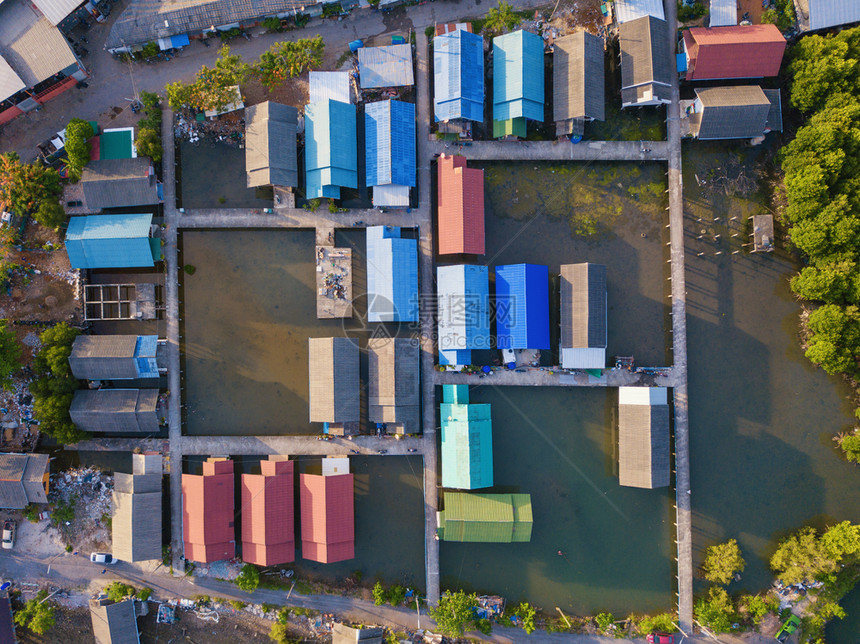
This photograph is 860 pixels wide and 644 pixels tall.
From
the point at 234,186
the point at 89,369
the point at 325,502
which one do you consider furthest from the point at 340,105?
the point at 325,502

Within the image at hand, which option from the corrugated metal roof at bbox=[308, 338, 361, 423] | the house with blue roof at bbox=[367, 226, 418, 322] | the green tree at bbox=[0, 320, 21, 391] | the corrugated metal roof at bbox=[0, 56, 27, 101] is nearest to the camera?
the green tree at bbox=[0, 320, 21, 391]

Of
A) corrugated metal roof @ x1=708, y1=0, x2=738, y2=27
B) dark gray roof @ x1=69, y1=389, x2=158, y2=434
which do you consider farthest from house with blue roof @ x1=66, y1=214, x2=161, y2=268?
corrugated metal roof @ x1=708, y1=0, x2=738, y2=27

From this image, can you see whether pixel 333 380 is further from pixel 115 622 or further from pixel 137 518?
pixel 115 622

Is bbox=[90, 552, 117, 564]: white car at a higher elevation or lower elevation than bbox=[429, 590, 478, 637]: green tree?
higher

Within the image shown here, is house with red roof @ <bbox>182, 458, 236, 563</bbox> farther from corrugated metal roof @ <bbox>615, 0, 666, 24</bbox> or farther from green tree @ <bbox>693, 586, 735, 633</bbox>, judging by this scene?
corrugated metal roof @ <bbox>615, 0, 666, 24</bbox>

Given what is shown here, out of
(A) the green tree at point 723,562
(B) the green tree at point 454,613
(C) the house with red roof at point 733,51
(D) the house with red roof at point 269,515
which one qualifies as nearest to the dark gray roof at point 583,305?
(C) the house with red roof at point 733,51

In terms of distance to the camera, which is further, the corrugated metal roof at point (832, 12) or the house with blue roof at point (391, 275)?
the house with blue roof at point (391, 275)

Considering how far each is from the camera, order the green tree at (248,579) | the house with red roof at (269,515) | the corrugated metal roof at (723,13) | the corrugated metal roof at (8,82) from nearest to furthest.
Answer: the corrugated metal roof at (8,82) < the house with red roof at (269,515) < the green tree at (248,579) < the corrugated metal roof at (723,13)

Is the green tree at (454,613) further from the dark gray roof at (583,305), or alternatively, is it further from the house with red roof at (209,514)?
the dark gray roof at (583,305)
